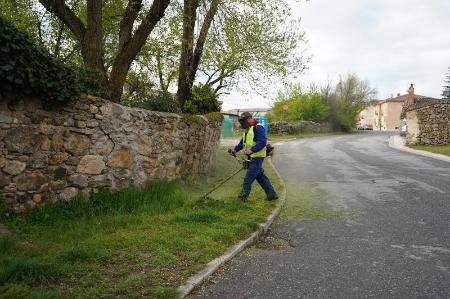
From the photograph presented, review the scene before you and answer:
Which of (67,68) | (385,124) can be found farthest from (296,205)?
(385,124)

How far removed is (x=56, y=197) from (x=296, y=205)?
4.92m

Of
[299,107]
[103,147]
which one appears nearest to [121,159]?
[103,147]

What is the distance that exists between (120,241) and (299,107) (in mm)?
53702

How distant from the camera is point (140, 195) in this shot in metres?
8.28

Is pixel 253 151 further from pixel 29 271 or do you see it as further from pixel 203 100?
pixel 203 100

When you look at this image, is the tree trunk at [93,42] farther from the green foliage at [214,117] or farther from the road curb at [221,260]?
the road curb at [221,260]

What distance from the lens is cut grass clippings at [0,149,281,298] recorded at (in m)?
4.35

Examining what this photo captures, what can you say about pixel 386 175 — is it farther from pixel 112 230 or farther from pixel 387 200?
pixel 112 230

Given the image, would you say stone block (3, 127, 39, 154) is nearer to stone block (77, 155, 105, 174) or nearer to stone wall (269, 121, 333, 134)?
stone block (77, 155, 105, 174)

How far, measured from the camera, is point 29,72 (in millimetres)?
6223

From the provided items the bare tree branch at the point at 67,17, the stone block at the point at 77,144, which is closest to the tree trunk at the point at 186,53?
the bare tree branch at the point at 67,17

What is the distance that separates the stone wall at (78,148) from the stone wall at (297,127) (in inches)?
1523

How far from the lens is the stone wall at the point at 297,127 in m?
48.3

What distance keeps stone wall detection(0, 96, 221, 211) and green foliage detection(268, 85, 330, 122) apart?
48.7 metres
